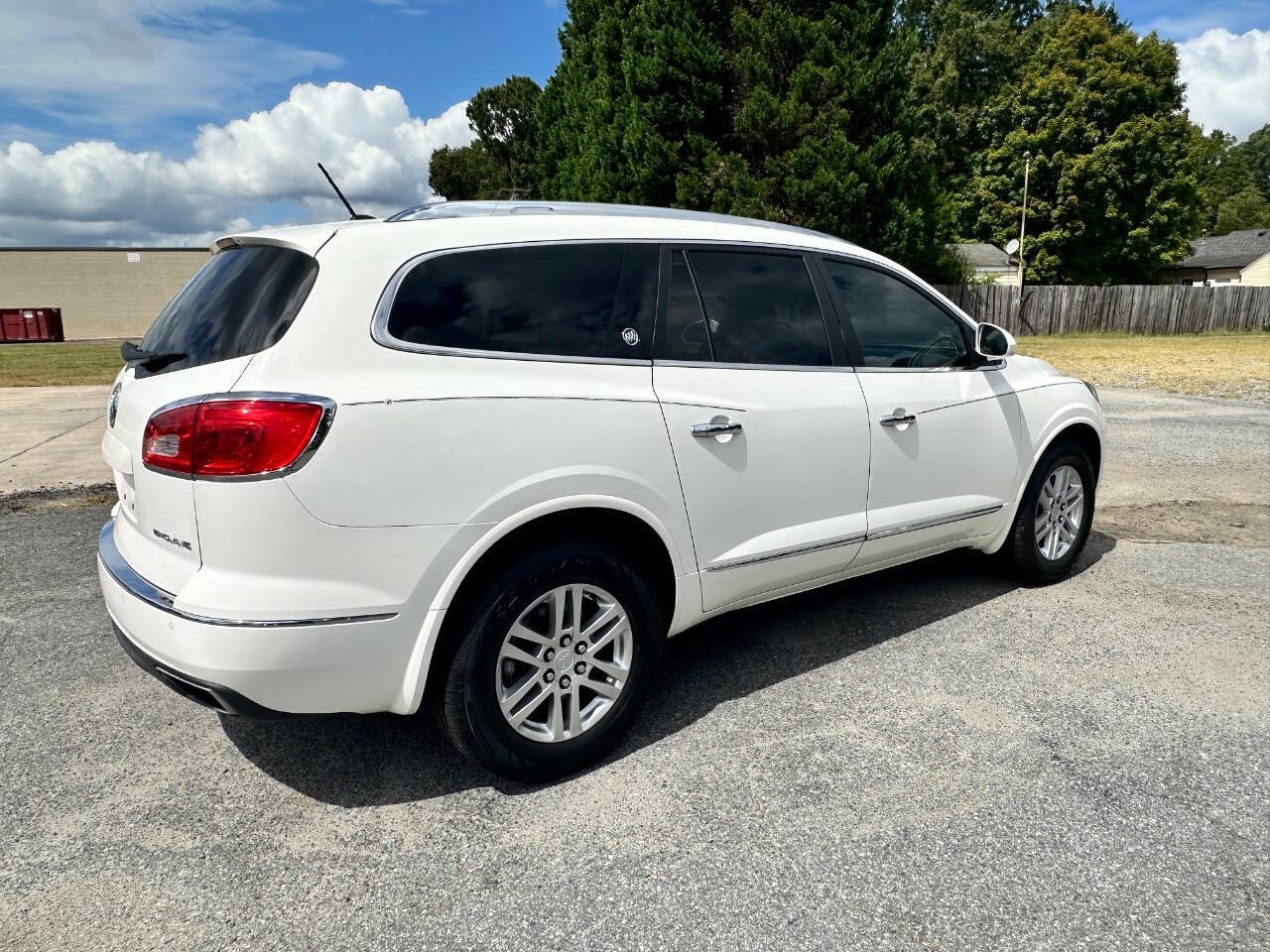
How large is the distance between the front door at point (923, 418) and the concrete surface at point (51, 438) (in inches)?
253

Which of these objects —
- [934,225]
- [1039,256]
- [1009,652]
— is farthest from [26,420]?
[1039,256]

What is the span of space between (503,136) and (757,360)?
39.6m

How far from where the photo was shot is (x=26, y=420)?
10.9 metres

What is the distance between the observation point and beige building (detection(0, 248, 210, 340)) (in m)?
39.2

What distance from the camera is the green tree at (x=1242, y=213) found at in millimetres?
84875

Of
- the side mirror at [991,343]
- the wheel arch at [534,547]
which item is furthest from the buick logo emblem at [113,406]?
the side mirror at [991,343]

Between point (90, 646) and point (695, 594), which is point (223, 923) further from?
point (90, 646)

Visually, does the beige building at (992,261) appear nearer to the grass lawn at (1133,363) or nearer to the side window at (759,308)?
the grass lawn at (1133,363)

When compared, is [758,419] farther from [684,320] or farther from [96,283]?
[96,283]

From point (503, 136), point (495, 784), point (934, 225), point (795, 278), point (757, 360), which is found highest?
point (503, 136)

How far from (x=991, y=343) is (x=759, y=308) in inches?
56.0

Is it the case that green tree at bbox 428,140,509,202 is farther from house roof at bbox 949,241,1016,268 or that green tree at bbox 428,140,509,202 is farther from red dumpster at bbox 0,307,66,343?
house roof at bbox 949,241,1016,268

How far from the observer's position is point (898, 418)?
374cm

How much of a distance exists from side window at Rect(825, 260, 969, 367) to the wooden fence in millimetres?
28837
